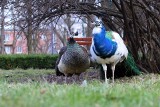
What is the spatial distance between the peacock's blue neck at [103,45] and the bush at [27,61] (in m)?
13.8

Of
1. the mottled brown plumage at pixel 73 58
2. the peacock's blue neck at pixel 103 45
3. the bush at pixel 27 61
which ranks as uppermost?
the peacock's blue neck at pixel 103 45

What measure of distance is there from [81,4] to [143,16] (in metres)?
1.93

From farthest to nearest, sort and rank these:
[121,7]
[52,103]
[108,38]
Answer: [121,7]
[108,38]
[52,103]

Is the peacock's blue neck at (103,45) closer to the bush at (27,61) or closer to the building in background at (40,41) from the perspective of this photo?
the building in background at (40,41)

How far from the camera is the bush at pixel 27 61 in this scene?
2142cm

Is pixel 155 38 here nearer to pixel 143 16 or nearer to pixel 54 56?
pixel 143 16

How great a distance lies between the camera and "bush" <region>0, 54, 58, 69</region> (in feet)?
70.3

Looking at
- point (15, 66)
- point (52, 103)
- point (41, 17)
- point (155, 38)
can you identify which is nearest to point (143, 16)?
point (155, 38)

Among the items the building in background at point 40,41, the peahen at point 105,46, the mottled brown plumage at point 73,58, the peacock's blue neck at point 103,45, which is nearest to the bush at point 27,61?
the building in background at point 40,41

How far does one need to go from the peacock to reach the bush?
1224 centimetres

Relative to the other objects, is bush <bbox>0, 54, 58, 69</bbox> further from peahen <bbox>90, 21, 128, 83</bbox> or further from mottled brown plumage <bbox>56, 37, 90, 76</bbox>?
peahen <bbox>90, 21, 128, 83</bbox>

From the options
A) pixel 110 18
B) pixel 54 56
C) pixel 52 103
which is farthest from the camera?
pixel 54 56

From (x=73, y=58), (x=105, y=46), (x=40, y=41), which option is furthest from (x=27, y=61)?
(x=40, y=41)

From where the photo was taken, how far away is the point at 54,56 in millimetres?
21453
